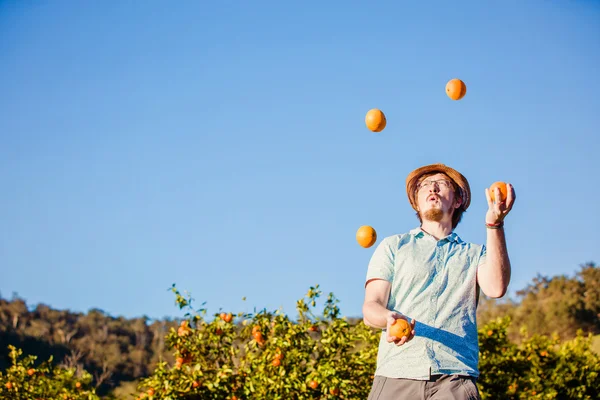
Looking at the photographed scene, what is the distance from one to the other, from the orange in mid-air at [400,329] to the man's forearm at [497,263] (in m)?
0.47

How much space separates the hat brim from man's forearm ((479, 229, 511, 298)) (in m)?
0.46

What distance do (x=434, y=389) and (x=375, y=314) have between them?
1.14 feet

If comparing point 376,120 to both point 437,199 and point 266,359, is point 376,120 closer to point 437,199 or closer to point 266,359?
point 437,199

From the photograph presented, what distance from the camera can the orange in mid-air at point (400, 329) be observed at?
225cm

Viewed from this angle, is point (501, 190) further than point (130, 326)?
No

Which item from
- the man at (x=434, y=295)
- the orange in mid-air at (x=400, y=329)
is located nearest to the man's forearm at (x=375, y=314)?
the man at (x=434, y=295)

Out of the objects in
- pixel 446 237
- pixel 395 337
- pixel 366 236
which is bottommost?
pixel 395 337

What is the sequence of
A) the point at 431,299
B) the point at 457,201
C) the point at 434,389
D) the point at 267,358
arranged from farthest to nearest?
the point at 267,358 < the point at 457,201 < the point at 431,299 < the point at 434,389

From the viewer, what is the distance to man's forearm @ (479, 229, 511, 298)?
8.21ft

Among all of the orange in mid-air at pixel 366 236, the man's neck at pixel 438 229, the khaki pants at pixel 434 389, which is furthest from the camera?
the orange in mid-air at pixel 366 236

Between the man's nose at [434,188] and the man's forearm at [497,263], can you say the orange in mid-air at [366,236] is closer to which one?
the man's nose at [434,188]

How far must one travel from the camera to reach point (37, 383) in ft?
21.0

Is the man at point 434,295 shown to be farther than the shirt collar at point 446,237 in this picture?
No

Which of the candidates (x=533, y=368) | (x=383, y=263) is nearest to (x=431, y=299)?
(x=383, y=263)
